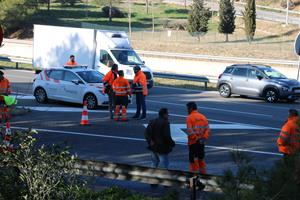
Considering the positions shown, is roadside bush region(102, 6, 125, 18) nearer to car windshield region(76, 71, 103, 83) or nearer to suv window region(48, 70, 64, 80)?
suv window region(48, 70, 64, 80)

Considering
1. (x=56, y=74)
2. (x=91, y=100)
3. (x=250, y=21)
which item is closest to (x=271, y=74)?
(x=91, y=100)

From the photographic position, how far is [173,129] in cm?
1895

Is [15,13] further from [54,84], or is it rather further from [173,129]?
[173,129]

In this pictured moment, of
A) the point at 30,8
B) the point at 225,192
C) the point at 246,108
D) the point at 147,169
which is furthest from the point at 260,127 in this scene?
the point at 30,8

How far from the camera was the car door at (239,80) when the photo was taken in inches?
1160

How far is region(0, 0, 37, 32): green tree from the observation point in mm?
67256

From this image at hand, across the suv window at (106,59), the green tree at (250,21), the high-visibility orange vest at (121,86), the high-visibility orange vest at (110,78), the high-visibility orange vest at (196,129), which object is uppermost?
the green tree at (250,21)

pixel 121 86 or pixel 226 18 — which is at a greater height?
pixel 226 18

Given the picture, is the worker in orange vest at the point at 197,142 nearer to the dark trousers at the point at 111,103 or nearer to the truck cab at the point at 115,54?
the dark trousers at the point at 111,103

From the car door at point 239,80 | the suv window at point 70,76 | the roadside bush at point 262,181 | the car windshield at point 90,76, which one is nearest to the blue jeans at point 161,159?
the roadside bush at point 262,181

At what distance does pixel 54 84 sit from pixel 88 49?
29.0 feet

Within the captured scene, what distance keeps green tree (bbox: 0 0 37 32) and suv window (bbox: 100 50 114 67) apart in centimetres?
3645

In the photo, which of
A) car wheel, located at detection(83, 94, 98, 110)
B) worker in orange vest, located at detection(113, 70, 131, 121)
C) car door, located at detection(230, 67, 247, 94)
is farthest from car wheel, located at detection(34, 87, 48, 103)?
car door, located at detection(230, 67, 247, 94)

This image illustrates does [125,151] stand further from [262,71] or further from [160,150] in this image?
[262,71]
